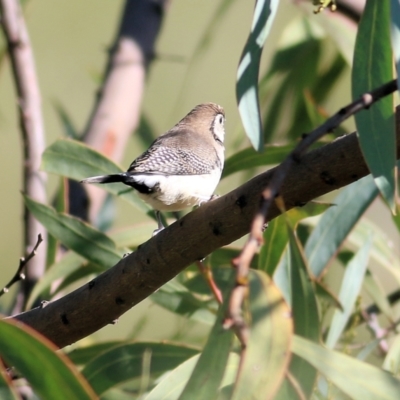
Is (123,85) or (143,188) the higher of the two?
(123,85)

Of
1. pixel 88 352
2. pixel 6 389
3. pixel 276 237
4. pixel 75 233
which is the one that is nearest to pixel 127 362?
pixel 88 352

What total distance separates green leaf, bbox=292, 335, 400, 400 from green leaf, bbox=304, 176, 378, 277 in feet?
2.39

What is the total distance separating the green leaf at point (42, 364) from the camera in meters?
0.97

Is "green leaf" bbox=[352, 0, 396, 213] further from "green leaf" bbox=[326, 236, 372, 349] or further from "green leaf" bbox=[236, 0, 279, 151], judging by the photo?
"green leaf" bbox=[326, 236, 372, 349]

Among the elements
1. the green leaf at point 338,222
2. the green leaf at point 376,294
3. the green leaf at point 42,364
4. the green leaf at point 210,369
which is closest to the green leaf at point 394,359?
the green leaf at point 338,222

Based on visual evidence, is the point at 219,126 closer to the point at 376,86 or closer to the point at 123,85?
the point at 123,85

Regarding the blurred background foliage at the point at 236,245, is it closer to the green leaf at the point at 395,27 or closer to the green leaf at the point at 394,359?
the green leaf at the point at 394,359

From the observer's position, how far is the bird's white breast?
1913 mm

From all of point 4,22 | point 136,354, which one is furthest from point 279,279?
point 4,22

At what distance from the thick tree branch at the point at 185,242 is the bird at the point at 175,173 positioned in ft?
1.36

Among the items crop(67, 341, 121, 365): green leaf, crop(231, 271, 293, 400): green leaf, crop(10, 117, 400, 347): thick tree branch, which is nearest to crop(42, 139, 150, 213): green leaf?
crop(67, 341, 121, 365): green leaf

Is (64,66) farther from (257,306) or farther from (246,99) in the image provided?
(257,306)

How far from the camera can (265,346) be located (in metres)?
0.88

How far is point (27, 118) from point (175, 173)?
0.56 m
